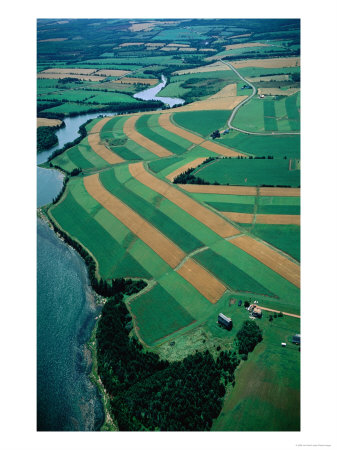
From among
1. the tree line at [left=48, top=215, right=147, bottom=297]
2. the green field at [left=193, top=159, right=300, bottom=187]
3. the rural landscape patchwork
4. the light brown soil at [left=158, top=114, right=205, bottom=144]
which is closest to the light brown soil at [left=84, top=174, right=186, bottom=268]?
the rural landscape patchwork

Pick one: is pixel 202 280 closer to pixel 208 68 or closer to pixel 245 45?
pixel 208 68

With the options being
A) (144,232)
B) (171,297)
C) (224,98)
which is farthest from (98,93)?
(171,297)

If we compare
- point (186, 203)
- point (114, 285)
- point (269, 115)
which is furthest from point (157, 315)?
point (269, 115)

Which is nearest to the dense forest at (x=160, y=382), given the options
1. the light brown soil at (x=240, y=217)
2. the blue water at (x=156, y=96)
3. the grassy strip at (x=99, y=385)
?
the grassy strip at (x=99, y=385)

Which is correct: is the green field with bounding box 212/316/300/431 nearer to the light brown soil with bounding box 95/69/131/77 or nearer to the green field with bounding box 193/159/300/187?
the green field with bounding box 193/159/300/187

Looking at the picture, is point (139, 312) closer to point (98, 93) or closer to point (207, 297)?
point (207, 297)
